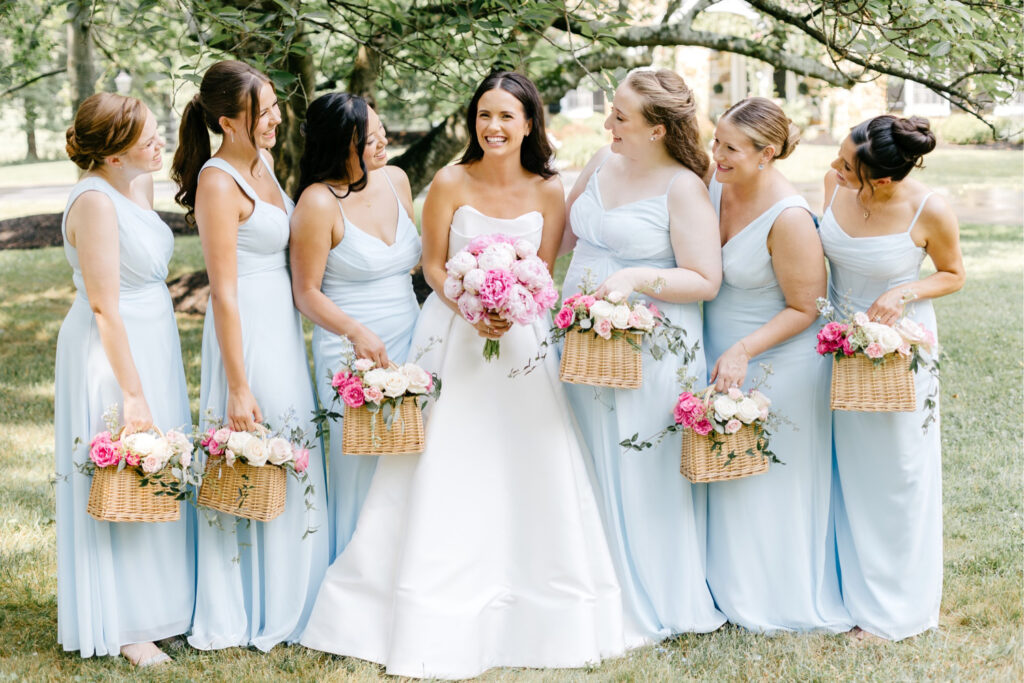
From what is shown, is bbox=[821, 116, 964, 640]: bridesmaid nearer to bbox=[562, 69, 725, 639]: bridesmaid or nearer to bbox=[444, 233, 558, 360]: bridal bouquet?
bbox=[562, 69, 725, 639]: bridesmaid

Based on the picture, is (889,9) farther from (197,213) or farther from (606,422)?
(197,213)

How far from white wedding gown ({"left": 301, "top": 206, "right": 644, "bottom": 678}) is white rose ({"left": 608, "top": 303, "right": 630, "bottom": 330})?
541 millimetres

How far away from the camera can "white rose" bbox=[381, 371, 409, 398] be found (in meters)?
3.93

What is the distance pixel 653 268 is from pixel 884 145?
1030 millimetres

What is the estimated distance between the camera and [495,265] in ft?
12.5

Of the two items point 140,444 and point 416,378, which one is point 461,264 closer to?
point 416,378

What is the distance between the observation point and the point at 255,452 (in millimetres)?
3963

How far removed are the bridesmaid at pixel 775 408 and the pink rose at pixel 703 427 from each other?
24 cm

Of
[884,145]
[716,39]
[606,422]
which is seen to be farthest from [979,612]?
[716,39]

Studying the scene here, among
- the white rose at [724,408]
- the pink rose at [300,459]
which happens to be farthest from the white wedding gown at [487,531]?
the white rose at [724,408]

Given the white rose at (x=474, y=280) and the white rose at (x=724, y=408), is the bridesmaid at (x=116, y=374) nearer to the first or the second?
the white rose at (x=474, y=280)

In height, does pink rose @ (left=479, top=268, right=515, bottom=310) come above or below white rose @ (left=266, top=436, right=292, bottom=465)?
above

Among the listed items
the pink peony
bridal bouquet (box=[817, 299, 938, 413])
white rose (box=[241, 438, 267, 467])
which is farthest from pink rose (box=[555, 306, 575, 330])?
the pink peony

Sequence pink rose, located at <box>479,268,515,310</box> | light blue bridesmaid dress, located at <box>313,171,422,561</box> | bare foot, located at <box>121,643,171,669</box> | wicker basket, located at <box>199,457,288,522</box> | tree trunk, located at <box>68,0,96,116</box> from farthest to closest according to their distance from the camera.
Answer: tree trunk, located at <box>68,0,96,116</box>
light blue bridesmaid dress, located at <box>313,171,422,561</box>
bare foot, located at <box>121,643,171,669</box>
wicker basket, located at <box>199,457,288,522</box>
pink rose, located at <box>479,268,515,310</box>
